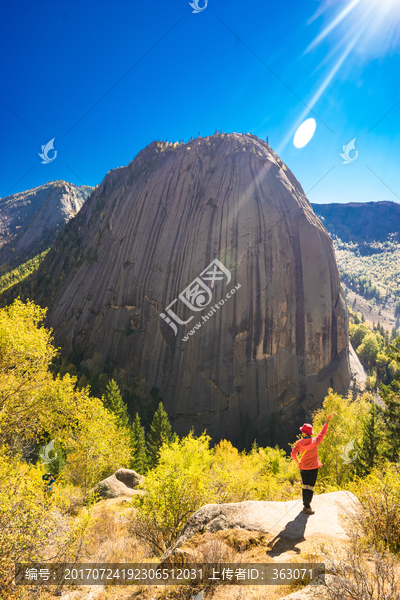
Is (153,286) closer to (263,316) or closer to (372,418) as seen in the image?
(263,316)

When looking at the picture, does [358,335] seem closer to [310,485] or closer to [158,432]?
[158,432]

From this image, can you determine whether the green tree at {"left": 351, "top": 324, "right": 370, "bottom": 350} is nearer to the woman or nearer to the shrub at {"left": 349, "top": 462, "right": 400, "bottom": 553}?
the woman

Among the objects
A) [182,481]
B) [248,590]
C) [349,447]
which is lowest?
[349,447]

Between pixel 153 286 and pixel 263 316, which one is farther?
pixel 153 286

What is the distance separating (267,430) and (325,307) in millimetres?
22390

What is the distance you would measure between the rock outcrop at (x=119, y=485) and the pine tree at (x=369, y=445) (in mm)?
13148

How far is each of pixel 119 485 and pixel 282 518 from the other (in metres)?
13.9

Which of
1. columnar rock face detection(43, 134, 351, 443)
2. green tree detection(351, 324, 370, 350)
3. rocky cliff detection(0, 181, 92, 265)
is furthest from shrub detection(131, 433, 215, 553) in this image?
rocky cliff detection(0, 181, 92, 265)

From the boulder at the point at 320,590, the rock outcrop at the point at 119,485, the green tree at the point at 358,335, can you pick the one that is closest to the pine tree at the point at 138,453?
the rock outcrop at the point at 119,485

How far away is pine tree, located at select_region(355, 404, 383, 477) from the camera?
15.8 m

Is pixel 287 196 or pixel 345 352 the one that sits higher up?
pixel 287 196

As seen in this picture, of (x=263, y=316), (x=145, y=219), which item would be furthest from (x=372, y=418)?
(x=145, y=219)

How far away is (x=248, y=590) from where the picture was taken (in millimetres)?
3848

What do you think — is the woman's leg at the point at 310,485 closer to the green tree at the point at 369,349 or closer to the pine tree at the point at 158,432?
the pine tree at the point at 158,432
